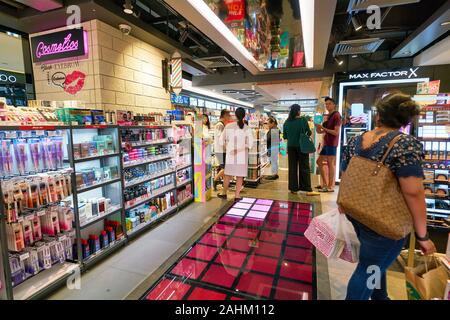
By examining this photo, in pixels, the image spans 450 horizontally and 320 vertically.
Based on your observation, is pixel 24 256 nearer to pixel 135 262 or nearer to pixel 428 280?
pixel 135 262

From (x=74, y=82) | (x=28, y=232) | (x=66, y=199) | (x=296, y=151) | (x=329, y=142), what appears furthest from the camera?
(x=329, y=142)

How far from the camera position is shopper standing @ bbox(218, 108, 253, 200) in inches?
179

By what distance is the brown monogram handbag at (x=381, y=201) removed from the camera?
145 cm

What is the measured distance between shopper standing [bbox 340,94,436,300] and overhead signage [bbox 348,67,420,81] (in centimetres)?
489

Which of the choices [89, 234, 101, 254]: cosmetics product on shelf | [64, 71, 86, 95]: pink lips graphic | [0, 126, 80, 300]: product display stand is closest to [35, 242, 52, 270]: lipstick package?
[0, 126, 80, 300]: product display stand

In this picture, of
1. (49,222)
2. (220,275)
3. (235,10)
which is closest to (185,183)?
(49,222)

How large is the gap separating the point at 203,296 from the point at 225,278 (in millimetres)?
302

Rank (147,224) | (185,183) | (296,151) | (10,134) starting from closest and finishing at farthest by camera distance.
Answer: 1. (10,134)
2. (147,224)
3. (185,183)
4. (296,151)

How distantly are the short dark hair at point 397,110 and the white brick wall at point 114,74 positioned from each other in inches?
135

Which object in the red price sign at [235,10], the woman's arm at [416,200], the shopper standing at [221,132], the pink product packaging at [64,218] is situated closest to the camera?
the woman's arm at [416,200]

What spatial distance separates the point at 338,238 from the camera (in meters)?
1.82

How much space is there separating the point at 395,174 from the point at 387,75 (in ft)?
17.5

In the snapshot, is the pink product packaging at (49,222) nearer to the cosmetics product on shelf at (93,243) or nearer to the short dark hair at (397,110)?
the cosmetics product on shelf at (93,243)

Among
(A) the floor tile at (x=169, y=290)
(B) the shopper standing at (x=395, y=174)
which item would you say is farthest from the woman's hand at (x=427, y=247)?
(A) the floor tile at (x=169, y=290)
